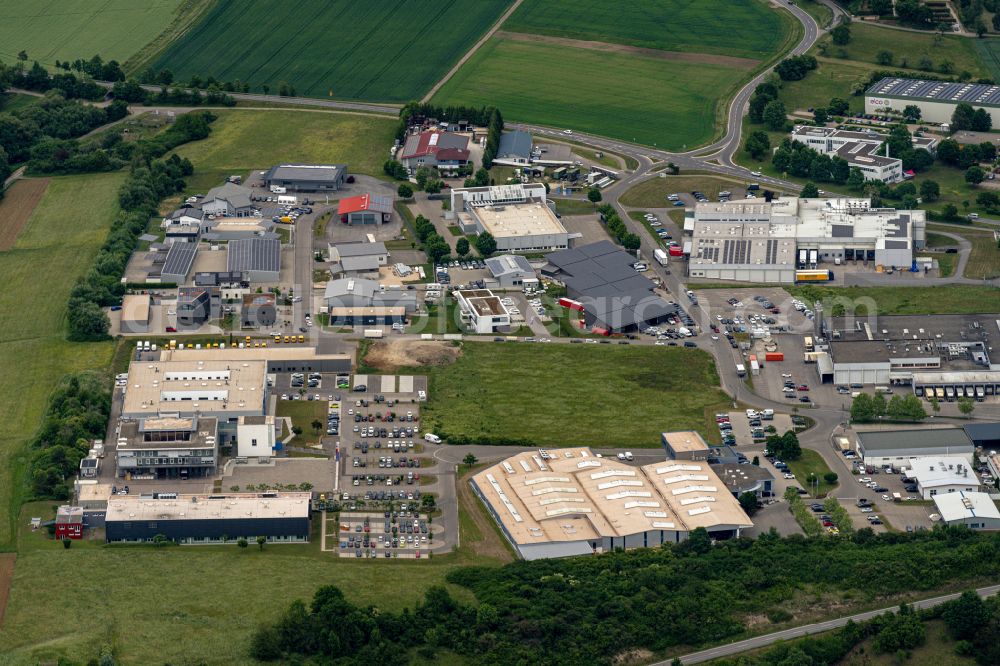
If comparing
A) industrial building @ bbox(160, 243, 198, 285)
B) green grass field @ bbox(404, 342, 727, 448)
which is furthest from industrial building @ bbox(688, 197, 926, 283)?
industrial building @ bbox(160, 243, 198, 285)

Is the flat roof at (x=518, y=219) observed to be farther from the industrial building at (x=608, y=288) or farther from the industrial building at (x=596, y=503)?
the industrial building at (x=596, y=503)

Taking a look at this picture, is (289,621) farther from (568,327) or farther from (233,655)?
(568,327)

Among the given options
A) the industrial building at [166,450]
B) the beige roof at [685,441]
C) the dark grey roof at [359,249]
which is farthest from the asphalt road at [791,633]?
the dark grey roof at [359,249]

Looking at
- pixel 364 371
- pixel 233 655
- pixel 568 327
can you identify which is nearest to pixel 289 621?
pixel 233 655

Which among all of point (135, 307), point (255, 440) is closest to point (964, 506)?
point (255, 440)

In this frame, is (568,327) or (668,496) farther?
(568,327)

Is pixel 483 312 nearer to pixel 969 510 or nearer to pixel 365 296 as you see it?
pixel 365 296
